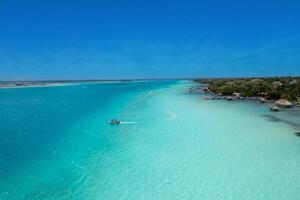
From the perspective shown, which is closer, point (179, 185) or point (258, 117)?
point (179, 185)

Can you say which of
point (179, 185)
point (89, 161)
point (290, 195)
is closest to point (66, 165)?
point (89, 161)

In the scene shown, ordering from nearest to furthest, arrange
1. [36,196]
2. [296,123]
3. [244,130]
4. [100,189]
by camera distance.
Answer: [36,196] < [100,189] < [244,130] < [296,123]

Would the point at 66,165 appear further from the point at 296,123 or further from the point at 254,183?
the point at 296,123

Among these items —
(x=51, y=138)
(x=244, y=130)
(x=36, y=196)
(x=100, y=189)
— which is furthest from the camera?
(x=244, y=130)

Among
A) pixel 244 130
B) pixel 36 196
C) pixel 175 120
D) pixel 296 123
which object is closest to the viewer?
pixel 36 196

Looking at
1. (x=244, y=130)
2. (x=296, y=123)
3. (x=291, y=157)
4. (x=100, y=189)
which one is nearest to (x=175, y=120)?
(x=244, y=130)

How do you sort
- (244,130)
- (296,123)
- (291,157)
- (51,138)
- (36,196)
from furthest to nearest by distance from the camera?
1. (296,123)
2. (244,130)
3. (51,138)
4. (291,157)
5. (36,196)

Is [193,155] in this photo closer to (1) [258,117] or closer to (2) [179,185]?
(2) [179,185]

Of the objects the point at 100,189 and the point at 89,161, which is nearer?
the point at 100,189
